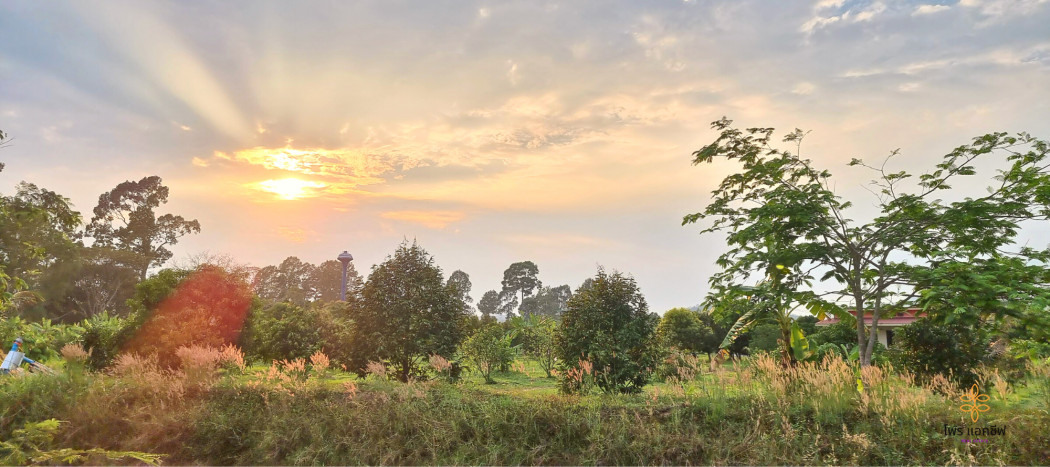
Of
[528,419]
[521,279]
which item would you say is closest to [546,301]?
[521,279]

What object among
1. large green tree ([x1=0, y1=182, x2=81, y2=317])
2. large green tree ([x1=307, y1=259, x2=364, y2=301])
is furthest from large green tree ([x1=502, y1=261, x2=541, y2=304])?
large green tree ([x1=0, y1=182, x2=81, y2=317])

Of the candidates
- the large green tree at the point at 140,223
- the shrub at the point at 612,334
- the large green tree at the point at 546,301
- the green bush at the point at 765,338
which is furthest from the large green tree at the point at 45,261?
the large green tree at the point at 546,301

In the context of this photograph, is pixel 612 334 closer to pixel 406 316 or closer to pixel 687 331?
pixel 406 316

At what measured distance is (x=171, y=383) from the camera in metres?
9.98

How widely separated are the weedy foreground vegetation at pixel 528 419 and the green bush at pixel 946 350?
57 centimetres

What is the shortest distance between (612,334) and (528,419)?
3.38 meters

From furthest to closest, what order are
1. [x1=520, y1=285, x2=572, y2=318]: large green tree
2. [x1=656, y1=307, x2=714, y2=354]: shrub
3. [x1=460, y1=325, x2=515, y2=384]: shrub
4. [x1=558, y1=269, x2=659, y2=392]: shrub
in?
[x1=520, y1=285, x2=572, y2=318]: large green tree → [x1=656, y1=307, x2=714, y2=354]: shrub → [x1=460, y1=325, x2=515, y2=384]: shrub → [x1=558, y1=269, x2=659, y2=392]: shrub

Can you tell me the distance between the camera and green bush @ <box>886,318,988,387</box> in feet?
35.3

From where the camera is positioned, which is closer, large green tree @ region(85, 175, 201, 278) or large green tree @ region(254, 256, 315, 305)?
large green tree @ region(85, 175, 201, 278)

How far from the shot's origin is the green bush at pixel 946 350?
35.3ft

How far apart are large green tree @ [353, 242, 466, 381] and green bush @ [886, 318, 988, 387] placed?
1051 centimetres

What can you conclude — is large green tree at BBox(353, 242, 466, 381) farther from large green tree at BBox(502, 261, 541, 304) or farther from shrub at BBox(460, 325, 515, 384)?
large green tree at BBox(502, 261, 541, 304)

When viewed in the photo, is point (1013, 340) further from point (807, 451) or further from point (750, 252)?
point (807, 451)

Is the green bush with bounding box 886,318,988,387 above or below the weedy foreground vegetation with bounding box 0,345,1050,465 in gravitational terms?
above
